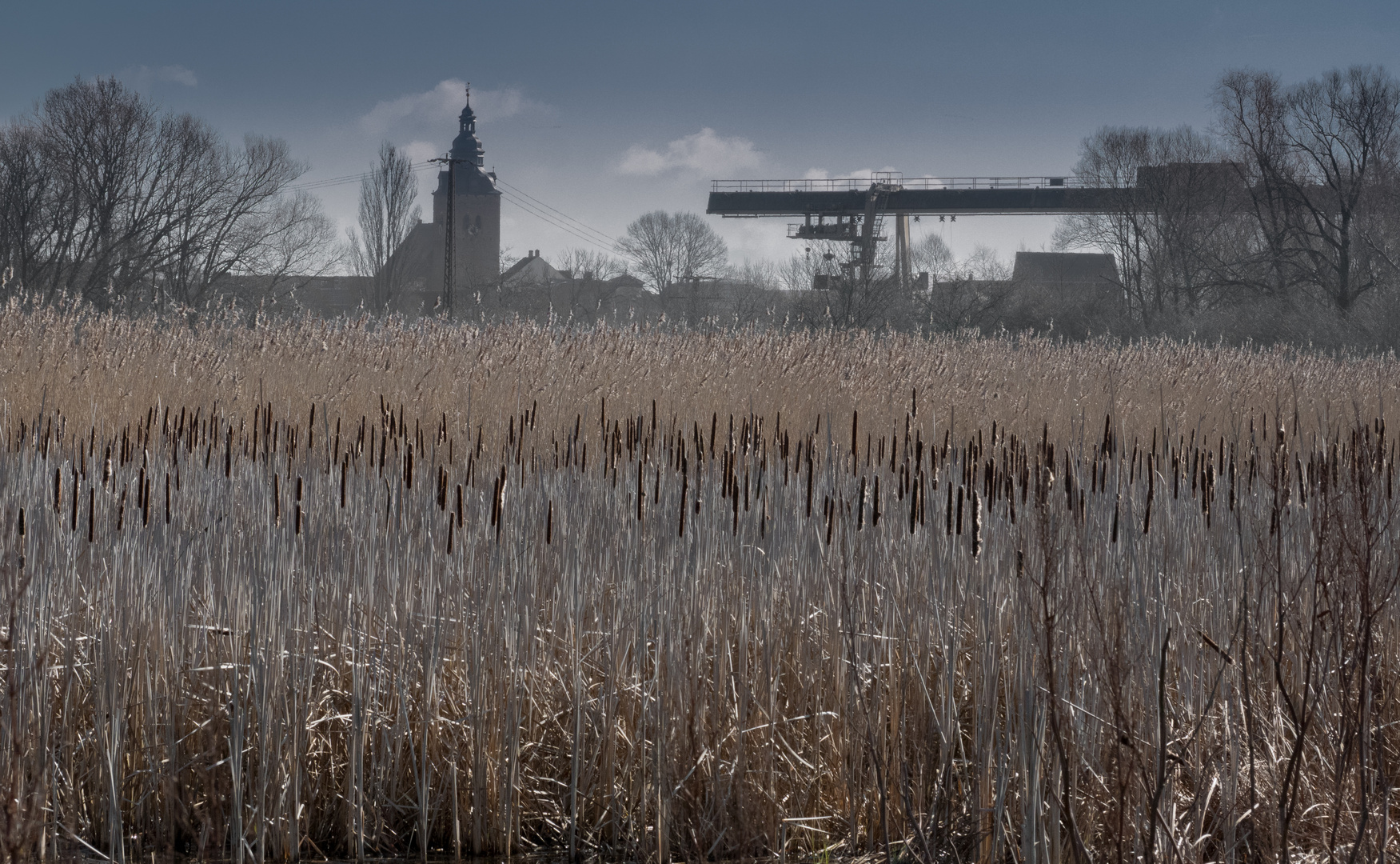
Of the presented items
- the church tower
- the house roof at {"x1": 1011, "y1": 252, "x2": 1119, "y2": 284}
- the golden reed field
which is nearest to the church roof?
the church tower

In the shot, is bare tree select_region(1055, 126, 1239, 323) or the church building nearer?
bare tree select_region(1055, 126, 1239, 323)

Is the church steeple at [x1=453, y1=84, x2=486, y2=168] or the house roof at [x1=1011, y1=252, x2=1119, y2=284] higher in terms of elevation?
the church steeple at [x1=453, y1=84, x2=486, y2=168]

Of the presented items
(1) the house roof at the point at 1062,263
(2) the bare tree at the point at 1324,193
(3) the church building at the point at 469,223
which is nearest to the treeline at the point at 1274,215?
(2) the bare tree at the point at 1324,193

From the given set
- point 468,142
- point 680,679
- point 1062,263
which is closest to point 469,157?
point 468,142

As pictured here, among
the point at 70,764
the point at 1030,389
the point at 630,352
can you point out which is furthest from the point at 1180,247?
the point at 70,764

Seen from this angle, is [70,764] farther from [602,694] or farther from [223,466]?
[223,466]

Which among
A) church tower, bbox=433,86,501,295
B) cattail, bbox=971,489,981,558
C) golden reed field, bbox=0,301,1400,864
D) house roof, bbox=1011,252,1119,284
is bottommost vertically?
golden reed field, bbox=0,301,1400,864

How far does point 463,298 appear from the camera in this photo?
152 feet

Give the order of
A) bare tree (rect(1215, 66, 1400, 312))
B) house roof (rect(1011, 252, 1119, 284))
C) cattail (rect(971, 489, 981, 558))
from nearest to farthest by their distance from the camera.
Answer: cattail (rect(971, 489, 981, 558)), bare tree (rect(1215, 66, 1400, 312)), house roof (rect(1011, 252, 1119, 284))

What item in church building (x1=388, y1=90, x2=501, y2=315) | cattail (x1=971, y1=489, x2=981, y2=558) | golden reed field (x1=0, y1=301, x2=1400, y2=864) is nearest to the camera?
golden reed field (x1=0, y1=301, x2=1400, y2=864)

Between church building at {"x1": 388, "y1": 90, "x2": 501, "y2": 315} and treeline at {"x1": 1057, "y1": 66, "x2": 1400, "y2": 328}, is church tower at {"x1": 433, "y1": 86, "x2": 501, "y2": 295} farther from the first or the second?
treeline at {"x1": 1057, "y1": 66, "x2": 1400, "y2": 328}

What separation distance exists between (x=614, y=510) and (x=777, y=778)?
3.99 ft

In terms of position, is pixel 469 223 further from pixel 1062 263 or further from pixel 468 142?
pixel 1062 263

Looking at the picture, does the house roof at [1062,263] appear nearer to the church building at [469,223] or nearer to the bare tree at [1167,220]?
the bare tree at [1167,220]
